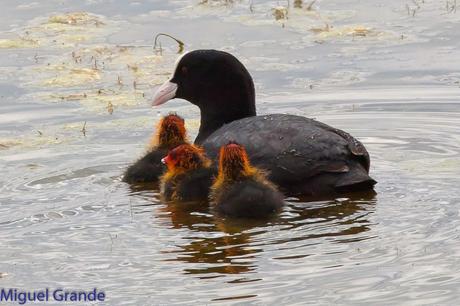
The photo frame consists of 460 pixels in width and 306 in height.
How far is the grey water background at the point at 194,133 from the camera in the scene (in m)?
7.32

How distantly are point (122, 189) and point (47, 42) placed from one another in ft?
15.5

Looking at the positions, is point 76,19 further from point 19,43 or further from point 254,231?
point 254,231

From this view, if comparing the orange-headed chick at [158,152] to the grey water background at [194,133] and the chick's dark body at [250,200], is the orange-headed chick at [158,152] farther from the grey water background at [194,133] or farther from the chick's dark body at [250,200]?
the chick's dark body at [250,200]

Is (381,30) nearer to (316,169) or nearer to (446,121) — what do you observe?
(446,121)

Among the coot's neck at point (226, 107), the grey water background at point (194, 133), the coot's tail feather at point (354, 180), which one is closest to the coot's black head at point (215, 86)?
the coot's neck at point (226, 107)

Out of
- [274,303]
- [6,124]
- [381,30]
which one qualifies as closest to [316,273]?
[274,303]

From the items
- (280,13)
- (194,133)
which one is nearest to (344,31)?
(280,13)

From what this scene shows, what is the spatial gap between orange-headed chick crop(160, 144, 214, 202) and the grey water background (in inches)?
5.1

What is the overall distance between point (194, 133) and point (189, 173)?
7.06 ft

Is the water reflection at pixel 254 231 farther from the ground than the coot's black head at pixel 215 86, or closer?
closer

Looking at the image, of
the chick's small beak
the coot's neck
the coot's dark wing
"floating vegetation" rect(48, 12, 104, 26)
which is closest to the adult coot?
the coot's dark wing

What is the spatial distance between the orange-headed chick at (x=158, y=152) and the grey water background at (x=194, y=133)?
0.15 metres

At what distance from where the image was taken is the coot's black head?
10180 millimetres

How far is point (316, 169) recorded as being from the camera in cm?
878
